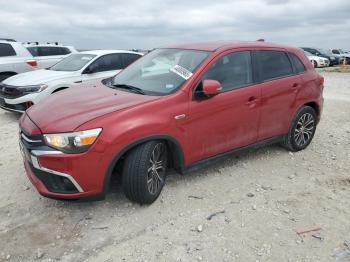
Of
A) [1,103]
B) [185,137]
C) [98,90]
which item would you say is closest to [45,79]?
[1,103]

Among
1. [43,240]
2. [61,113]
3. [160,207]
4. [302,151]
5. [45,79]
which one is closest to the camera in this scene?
[43,240]

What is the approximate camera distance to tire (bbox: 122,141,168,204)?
11.2ft

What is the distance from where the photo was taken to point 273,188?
4.21 meters

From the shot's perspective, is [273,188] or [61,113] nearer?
[61,113]

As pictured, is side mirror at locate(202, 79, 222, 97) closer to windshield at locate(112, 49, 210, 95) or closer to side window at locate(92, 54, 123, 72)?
windshield at locate(112, 49, 210, 95)

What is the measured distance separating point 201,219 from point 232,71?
72.8 inches

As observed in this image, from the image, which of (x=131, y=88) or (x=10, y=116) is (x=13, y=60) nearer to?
(x=10, y=116)

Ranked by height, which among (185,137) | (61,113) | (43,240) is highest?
(61,113)

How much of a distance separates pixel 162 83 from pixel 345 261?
2494 millimetres

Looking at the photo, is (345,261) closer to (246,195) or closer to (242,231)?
(242,231)

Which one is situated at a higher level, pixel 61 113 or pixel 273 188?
pixel 61 113

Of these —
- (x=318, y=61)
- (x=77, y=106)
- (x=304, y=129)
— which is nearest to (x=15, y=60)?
(x=77, y=106)

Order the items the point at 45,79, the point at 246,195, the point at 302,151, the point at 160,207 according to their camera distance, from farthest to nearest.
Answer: the point at 45,79, the point at 302,151, the point at 246,195, the point at 160,207

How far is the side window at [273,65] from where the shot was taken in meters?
4.66
